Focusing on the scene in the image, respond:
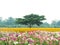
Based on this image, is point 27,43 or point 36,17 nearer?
point 27,43

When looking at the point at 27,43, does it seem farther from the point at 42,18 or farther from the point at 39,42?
the point at 42,18

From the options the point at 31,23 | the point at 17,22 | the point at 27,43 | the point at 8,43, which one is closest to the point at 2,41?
the point at 8,43

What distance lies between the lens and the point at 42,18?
21984 mm

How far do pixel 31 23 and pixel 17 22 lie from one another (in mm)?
2236

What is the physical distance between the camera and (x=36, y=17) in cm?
2303

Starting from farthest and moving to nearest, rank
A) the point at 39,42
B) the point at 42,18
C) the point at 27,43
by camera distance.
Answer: the point at 42,18 < the point at 39,42 < the point at 27,43

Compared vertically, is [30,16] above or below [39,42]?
above

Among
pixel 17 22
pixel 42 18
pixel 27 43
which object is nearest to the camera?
pixel 27 43

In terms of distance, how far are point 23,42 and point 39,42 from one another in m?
0.47

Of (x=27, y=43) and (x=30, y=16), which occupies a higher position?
(x=30, y=16)

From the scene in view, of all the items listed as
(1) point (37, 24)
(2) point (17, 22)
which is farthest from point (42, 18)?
(2) point (17, 22)

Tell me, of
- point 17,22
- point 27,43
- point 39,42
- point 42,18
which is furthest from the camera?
point 17,22

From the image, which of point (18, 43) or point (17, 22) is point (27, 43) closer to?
point (18, 43)

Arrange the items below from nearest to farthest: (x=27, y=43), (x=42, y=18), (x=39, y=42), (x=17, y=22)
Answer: (x=27, y=43)
(x=39, y=42)
(x=42, y=18)
(x=17, y=22)
